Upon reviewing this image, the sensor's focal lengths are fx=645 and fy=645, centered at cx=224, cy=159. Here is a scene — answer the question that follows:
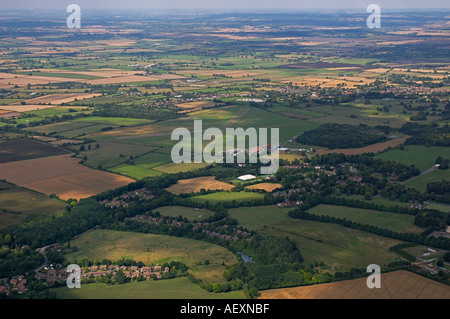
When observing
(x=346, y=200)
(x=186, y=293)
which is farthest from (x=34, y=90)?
(x=186, y=293)

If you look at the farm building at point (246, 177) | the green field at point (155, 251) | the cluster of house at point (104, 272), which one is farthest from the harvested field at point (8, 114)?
the cluster of house at point (104, 272)

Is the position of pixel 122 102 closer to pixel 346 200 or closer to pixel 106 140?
pixel 106 140

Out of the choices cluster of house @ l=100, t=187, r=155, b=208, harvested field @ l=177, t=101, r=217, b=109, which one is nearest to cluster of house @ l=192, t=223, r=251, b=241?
cluster of house @ l=100, t=187, r=155, b=208

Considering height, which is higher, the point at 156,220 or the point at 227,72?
the point at 227,72

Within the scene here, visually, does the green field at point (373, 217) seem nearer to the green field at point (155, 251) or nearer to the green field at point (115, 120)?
the green field at point (155, 251)

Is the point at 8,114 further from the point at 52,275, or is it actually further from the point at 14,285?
the point at 14,285

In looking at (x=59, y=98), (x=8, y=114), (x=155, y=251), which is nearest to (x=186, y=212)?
(x=155, y=251)

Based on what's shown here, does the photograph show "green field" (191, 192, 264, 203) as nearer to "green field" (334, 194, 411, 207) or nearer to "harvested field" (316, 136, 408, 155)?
"green field" (334, 194, 411, 207)
